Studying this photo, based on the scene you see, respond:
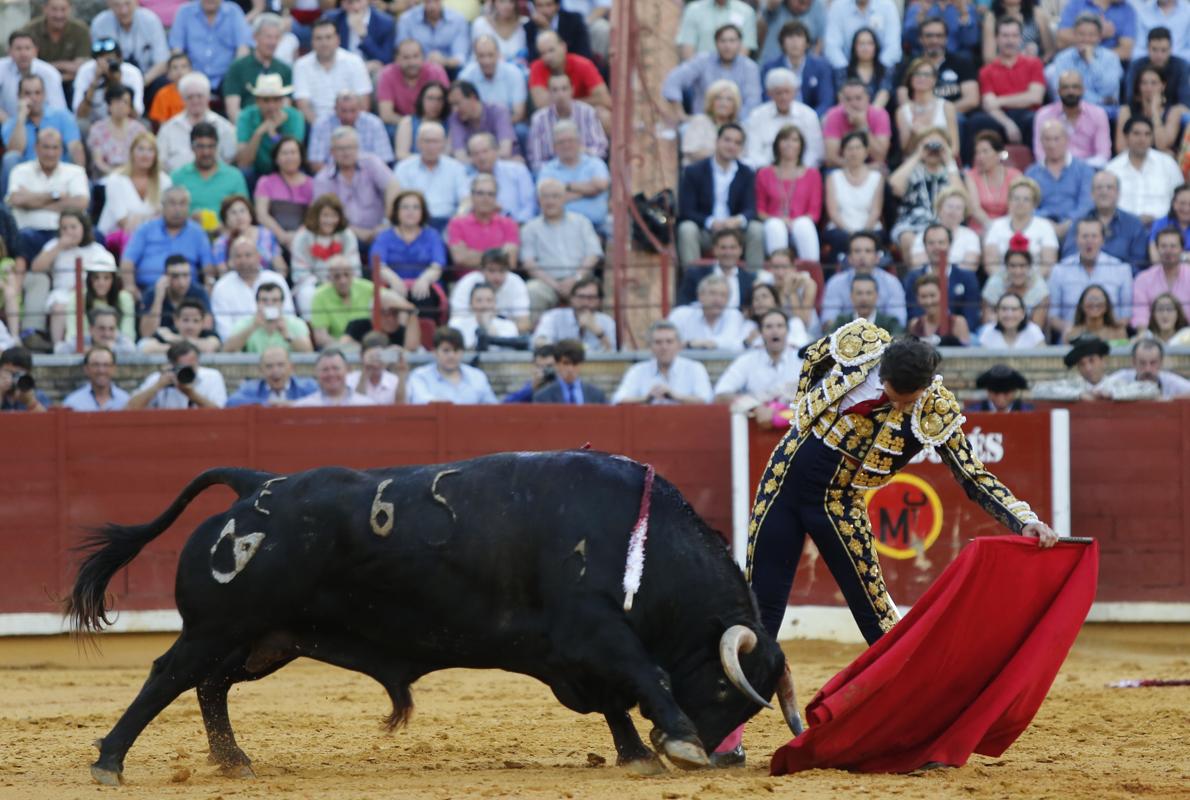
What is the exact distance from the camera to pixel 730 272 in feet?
33.7

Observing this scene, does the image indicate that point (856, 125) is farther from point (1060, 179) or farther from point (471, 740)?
point (471, 740)

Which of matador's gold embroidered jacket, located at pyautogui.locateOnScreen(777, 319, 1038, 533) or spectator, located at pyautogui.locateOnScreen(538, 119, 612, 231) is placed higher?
spectator, located at pyautogui.locateOnScreen(538, 119, 612, 231)

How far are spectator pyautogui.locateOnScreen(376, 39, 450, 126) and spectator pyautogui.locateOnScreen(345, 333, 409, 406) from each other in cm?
244

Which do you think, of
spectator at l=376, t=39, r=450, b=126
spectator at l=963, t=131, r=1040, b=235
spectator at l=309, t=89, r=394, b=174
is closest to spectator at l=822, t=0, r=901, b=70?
spectator at l=963, t=131, r=1040, b=235

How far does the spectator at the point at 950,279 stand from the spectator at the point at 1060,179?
0.93m

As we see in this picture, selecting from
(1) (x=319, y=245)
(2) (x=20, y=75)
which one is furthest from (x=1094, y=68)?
(2) (x=20, y=75)

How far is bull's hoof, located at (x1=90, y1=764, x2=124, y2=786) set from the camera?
547 cm

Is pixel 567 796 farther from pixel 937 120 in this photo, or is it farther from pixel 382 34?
pixel 382 34

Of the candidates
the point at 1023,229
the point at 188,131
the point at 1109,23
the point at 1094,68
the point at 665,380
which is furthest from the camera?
the point at 1109,23

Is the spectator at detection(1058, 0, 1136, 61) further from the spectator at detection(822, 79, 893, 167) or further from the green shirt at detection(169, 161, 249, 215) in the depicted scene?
the green shirt at detection(169, 161, 249, 215)

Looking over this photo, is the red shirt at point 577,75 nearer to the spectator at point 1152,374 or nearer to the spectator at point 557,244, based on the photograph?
the spectator at point 557,244

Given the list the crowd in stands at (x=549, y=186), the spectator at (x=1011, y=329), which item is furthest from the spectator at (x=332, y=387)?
the spectator at (x=1011, y=329)

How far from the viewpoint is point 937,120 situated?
37.1ft

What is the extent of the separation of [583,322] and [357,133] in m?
2.06
